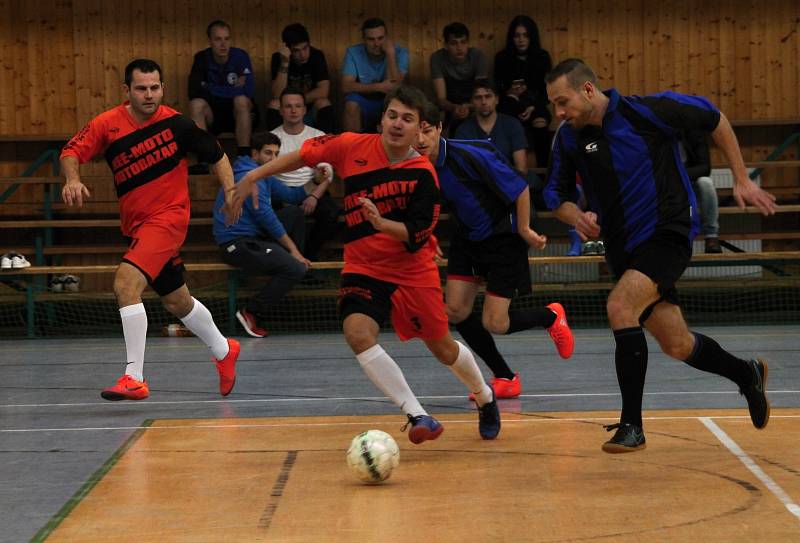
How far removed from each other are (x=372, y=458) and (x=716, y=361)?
1.89 metres

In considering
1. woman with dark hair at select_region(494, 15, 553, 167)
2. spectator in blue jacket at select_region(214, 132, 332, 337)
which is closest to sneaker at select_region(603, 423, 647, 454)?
spectator in blue jacket at select_region(214, 132, 332, 337)

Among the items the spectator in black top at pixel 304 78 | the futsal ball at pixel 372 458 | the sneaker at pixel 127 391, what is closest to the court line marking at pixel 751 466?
the futsal ball at pixel 372 458

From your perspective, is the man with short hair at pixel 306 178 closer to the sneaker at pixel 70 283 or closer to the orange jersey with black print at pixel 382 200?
the sneaker at pixel 70 283

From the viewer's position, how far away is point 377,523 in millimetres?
4559

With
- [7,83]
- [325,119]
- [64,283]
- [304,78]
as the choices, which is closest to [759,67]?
[325,119]

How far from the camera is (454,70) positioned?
13.5 meters

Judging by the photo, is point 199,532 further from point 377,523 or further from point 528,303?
point 528,303

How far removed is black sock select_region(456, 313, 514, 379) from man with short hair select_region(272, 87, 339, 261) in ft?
16.1

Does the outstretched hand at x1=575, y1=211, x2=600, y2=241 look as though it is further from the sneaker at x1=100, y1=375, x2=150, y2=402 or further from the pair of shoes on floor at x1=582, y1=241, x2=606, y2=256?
the pair of shoes on floor at x1=582, y1=241, x2=606, y2=256

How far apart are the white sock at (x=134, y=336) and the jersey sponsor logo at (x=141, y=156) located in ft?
2.91

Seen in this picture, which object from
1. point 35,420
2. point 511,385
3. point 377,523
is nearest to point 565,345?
point 511,385

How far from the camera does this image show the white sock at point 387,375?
582cm

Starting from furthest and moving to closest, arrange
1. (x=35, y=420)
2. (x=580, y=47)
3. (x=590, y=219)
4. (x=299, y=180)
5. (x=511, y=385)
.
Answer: (x=580, y=47)
(x=299, y=180)
(x=511, y=385)
(x=35, y=420)
(x=590, y=219)

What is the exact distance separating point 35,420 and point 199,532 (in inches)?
123
